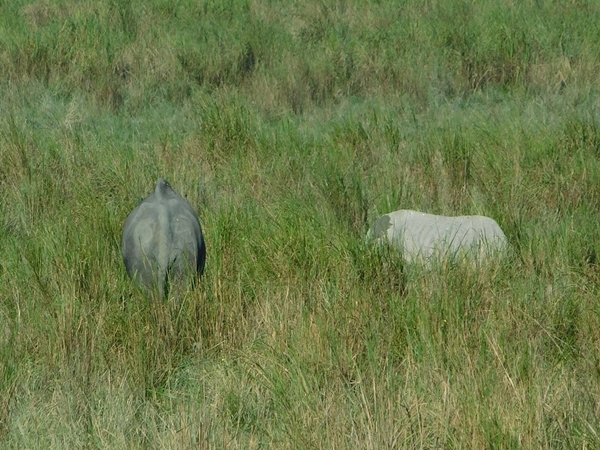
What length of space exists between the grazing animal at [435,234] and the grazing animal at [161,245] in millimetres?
845

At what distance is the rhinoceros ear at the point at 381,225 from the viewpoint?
4.41 meters

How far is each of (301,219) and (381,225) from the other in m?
0.44

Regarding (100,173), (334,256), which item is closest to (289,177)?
(100,173)

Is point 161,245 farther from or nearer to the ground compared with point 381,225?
farther from the ground

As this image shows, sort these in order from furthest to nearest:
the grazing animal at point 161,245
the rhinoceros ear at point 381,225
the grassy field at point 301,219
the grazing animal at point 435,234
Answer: the rhinoceros ear at point 381,225 → the grazing animal at point 435,234 → the grazing animal at point 161,245 → the grassy field at point 301,219

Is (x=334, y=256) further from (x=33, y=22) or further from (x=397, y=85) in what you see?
(x=33, y=22)

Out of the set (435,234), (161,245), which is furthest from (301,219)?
(161,245)

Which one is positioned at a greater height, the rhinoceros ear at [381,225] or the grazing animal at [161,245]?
the grazing animal at [161,245]

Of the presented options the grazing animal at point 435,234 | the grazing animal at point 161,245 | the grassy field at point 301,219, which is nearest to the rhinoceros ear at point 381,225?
the grazing animal at point 435,234

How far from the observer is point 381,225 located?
4480 mm

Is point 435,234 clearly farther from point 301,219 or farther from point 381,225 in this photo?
point 301,219

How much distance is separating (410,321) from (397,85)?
4.64 metres

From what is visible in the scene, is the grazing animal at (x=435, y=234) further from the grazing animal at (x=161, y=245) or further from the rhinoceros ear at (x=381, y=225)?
the grazing animal at (x=161, y=245)

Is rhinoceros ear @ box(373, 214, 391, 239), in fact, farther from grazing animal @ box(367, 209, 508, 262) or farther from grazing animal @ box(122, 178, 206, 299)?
grazing animal @ box(122, 178, 206, 299)
